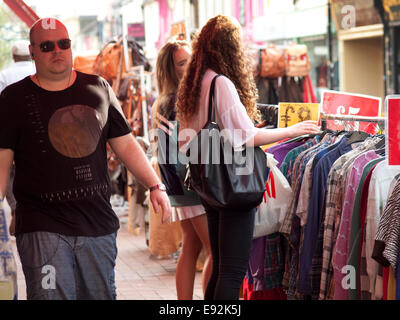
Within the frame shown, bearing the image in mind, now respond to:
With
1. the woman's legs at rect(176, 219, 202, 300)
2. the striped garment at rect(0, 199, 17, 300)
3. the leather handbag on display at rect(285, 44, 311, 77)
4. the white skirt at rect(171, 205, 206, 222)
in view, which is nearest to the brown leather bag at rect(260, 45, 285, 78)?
the leather handbag on display at rect(285, 44, 311, 77)

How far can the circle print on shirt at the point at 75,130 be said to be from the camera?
3.19 meters

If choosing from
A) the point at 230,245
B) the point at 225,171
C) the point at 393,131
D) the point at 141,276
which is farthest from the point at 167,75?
the point at 141,276

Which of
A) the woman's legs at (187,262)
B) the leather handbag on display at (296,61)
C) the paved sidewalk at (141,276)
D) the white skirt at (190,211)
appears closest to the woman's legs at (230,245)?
the white skirt at (190,211)

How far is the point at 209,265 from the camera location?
4586mm

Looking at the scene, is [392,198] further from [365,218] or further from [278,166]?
[278,166]

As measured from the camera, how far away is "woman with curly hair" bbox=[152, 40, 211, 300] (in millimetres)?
4480

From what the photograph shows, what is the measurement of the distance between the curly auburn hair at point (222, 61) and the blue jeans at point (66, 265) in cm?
99

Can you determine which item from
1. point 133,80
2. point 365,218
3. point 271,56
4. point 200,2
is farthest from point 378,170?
point 200,2

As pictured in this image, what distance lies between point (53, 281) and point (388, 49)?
965 cm

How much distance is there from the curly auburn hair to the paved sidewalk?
2241 mm

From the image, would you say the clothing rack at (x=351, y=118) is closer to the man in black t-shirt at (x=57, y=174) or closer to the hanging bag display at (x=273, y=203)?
the hanging bag display at (x=273, y=203)

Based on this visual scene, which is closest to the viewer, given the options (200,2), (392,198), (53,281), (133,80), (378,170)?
(53,281)

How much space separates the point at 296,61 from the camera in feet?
36.4

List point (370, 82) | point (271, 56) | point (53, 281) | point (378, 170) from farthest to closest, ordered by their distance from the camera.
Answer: point (370, 82) → point (271, 56) → point (378, 170) → point (53, 281)
